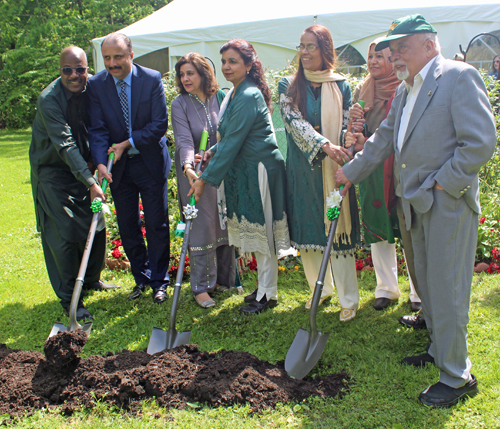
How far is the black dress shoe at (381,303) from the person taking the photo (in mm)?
4051

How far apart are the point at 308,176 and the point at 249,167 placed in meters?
0.51

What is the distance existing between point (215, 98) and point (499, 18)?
23.9ft

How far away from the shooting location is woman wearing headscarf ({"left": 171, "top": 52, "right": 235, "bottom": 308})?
4266 mm

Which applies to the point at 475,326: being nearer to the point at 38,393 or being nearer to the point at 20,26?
the point at 38,393

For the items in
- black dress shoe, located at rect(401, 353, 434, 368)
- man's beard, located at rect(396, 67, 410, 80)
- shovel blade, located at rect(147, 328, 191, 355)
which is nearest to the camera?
man's beard, located at rect(396, 67, 410, 80)

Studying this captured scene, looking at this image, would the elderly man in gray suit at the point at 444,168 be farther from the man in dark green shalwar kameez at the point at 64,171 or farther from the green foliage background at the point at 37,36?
the green foliage background at the point at 37,36

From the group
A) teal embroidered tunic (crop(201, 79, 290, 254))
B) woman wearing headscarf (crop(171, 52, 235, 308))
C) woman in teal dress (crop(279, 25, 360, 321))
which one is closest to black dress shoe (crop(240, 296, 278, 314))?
woman wearing headscarf (crop(171, 52, 235, 308))

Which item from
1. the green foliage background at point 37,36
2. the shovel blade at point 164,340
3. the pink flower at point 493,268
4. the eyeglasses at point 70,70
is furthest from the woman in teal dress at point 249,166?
the green foliage background at point 37,36

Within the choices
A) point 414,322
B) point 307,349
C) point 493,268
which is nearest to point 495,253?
point 493,268

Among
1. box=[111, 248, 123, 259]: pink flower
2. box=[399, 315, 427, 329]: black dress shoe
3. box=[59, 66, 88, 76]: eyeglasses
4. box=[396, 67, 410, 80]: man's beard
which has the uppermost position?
box=[59, 66, 88, 76]: eyeglasses

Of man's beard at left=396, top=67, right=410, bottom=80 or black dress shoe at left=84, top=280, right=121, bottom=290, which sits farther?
black dress shoe at left=84, top=280, right=121, bottom=290

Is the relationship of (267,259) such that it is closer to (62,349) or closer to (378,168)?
(378,168)

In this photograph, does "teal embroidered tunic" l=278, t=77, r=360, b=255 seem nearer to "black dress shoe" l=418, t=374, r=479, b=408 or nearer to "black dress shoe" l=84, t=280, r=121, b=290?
"black dress shoe" l=418, t=374, r=479, b=408

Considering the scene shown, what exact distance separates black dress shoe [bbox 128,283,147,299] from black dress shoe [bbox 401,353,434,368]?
2.61 m
